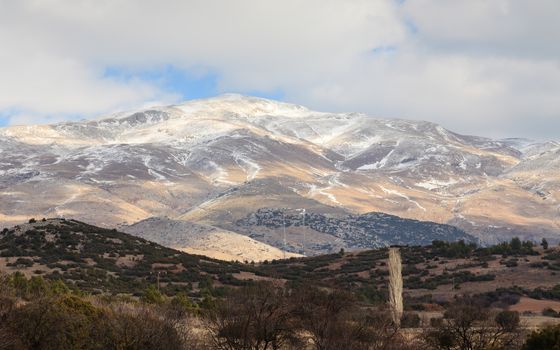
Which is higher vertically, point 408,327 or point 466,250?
point 466,250

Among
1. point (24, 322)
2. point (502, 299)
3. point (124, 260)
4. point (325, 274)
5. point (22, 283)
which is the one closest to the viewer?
point (24, 322)

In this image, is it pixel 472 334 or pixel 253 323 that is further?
pixel 472 334

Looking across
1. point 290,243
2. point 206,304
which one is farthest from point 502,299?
point 290,243

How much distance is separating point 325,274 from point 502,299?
23.8 meters

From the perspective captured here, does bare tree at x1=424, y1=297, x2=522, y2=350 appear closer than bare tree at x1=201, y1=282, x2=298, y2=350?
No

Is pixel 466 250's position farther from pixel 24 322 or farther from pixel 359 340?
pixel 24 322

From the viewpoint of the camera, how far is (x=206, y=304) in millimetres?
45625

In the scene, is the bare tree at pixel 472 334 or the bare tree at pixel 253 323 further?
the bare tree at pixel 472 334

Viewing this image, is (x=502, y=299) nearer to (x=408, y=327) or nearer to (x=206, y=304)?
(x=408, y=327)

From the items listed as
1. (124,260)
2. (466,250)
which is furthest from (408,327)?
(466,250)

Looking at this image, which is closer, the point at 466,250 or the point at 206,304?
the point at 206,304

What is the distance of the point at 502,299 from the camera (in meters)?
62.9

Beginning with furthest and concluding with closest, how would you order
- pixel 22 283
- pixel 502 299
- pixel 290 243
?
pixel 290 243 < pixel 502 299 < pixel 22 283

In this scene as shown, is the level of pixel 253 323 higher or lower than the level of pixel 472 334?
higher
